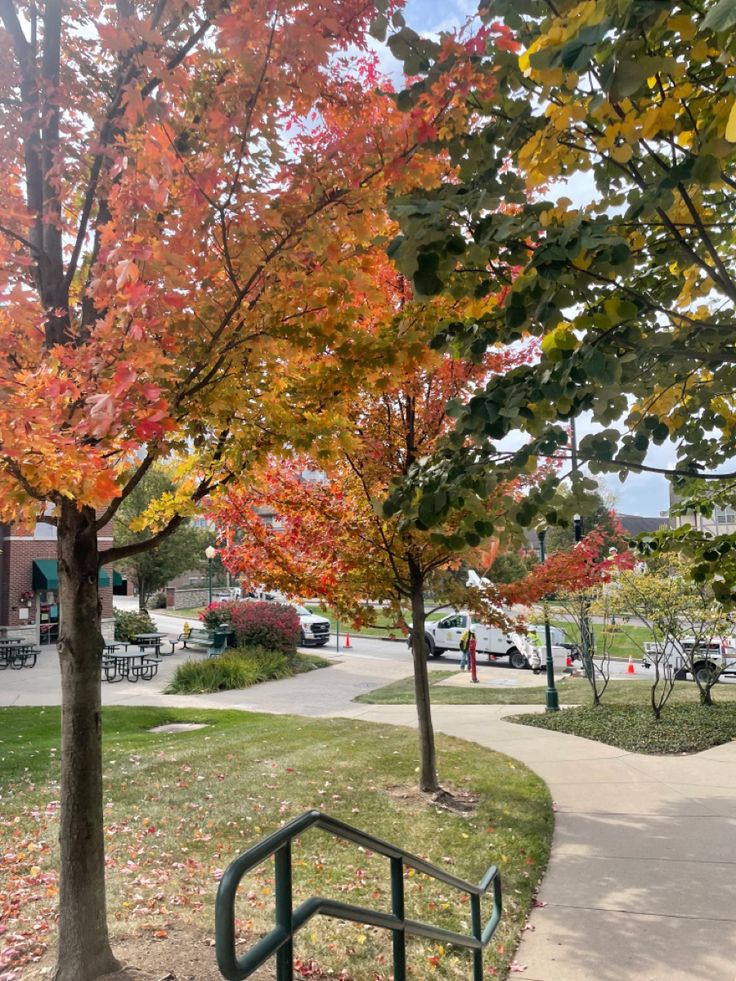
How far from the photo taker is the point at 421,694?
304 inches

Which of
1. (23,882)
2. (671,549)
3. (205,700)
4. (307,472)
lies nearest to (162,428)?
(671,549)

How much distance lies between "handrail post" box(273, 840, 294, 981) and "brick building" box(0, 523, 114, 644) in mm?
22358

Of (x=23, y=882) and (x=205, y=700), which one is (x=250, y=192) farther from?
(x=205, y=700)

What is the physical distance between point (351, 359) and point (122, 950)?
3.55 m

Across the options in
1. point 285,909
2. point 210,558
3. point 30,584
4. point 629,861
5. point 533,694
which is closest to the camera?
point 285,909

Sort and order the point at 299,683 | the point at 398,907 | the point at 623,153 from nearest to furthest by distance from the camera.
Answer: the point at 623,153 → the point at 398,907 → the point at 299,683

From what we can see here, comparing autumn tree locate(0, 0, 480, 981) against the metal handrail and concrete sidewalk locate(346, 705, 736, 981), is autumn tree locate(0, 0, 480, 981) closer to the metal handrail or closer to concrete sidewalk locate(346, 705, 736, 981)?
the metal handrail

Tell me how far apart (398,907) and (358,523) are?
4.65 m

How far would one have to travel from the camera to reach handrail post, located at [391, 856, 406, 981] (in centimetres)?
283

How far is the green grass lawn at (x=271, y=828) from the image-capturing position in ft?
14.7

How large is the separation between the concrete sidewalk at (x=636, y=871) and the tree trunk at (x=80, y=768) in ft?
8.01

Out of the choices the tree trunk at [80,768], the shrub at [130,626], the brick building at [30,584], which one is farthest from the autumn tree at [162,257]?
the shrub at [130,626]

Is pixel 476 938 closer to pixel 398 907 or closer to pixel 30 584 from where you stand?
pixel 398 907

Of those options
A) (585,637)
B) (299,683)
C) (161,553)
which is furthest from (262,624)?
(161,553)
